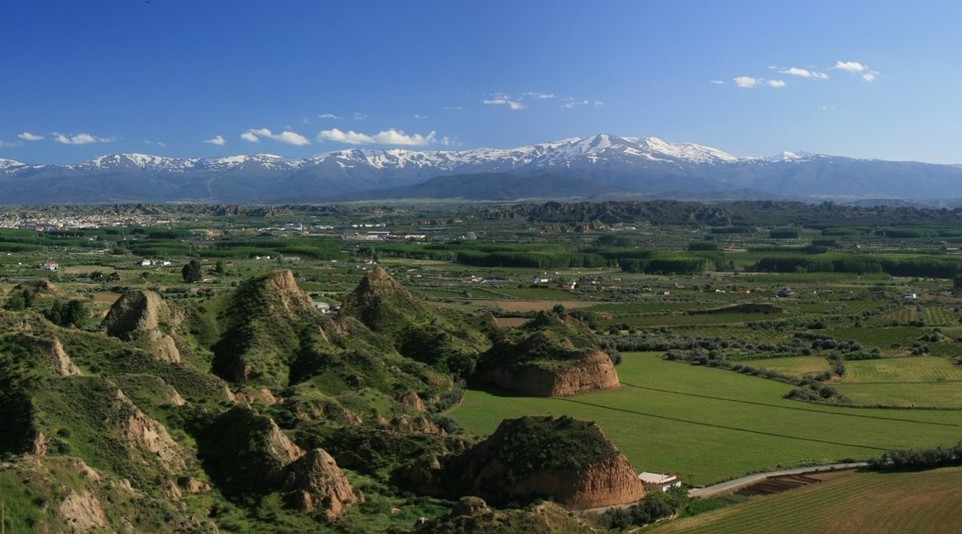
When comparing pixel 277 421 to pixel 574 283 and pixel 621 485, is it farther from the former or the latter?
pixel 574 283

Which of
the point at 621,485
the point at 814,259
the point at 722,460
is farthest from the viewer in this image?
the point at 814,259

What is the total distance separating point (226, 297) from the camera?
7619 cm

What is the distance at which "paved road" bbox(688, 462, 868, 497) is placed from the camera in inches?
1842

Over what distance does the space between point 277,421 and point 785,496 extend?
25.3 m

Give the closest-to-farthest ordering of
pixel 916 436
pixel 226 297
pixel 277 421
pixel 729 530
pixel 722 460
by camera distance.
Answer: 1. pixel 729 530
2. pixel 277 421
3. pixel 722 460
4. pixel 916 436
5. pixel 226 297

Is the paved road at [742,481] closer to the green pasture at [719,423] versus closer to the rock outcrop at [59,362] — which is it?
the green pasture at [719,423]

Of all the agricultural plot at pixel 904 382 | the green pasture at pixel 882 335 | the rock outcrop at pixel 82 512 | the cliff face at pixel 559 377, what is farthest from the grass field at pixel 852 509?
the green pasture at pixel 882 335

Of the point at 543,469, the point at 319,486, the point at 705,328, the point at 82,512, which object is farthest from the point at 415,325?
the point at 82,512

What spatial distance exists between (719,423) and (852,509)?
18699 mm

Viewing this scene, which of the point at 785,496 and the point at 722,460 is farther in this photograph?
the point at 722,460

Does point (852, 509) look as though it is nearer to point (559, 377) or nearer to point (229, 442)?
point (229, 442)

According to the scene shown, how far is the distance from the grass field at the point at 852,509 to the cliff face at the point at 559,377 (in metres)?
25.2

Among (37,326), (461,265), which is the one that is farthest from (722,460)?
(461,265)

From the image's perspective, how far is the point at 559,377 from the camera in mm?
70812
